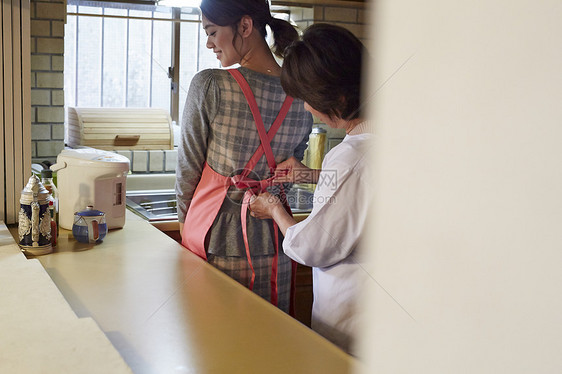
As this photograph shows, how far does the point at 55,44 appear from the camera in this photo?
246 centimetres

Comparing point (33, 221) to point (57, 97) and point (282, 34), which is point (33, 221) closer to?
point (282, 34)

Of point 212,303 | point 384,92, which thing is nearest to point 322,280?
point 212,303

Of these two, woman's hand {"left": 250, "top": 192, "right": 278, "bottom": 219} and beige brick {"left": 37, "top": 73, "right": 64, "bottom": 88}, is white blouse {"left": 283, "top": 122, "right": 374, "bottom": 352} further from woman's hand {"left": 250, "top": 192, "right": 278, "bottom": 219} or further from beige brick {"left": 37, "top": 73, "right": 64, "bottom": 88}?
beige brick {"left": 37, "top": 73, "right": 64, "bottom": 88}

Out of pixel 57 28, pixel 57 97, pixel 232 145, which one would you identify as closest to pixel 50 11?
pixel 57 28

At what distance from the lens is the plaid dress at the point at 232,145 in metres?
1.64

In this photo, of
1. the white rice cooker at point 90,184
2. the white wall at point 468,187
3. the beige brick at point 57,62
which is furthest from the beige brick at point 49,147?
the white wall at point 468,187

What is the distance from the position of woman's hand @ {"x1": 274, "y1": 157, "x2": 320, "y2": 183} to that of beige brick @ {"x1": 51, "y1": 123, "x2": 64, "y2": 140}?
4.01 feet

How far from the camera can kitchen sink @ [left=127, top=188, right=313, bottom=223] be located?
2.43 metres

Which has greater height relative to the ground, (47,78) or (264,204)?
(47,78)

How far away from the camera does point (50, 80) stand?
2490 millimetres

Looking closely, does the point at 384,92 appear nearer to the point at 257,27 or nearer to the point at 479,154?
the point at 479,154

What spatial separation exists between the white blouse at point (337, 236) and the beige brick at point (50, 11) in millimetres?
1599

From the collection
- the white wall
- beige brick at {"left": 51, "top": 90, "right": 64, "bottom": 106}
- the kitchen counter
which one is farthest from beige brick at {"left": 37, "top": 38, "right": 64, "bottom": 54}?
the white wall

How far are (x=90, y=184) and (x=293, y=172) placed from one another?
63 cm
